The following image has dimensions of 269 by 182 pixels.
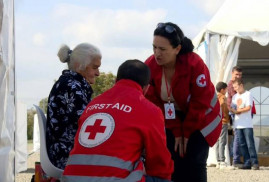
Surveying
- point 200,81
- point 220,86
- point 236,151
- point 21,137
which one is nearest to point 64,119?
point 200,81

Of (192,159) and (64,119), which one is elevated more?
(64,119)

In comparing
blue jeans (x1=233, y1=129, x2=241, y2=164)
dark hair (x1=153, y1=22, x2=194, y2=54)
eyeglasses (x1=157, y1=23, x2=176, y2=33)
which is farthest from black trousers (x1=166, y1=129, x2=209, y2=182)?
blue jeans (x1=233, y1=129, x2=241, y2=164)

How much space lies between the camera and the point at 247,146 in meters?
11.6

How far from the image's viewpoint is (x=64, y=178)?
3.50 meters

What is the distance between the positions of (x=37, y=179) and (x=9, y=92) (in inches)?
23.5

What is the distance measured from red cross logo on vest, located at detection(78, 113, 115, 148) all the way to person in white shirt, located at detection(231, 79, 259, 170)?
8.04 meters

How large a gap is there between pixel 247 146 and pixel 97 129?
851 cm

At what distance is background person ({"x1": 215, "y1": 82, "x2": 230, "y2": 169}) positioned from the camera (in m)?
11.3

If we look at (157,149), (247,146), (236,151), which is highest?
(157,149)

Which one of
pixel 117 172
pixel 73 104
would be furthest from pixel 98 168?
pixel 73 104

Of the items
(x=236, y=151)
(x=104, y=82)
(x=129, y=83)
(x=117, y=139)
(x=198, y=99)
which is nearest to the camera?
(x=117, y=139)

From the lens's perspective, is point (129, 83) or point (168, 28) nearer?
point (129, 83)

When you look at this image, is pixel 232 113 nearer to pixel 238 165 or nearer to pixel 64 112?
pixel 238 165

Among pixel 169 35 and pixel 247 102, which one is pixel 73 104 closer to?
pixel 169 35
